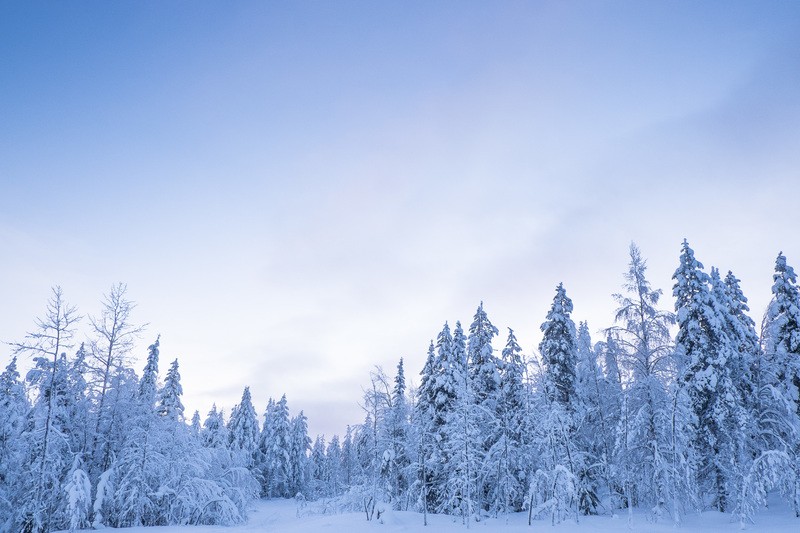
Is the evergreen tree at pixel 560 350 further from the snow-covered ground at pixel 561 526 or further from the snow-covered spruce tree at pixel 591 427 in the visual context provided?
the snow-covered ground at pixel 561 526

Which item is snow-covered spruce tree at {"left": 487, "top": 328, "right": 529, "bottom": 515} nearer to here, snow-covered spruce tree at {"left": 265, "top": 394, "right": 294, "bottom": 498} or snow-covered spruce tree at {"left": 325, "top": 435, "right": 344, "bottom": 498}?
snow-covered spruce tree at {"left": 265, "top": 394, "right": 294, "bottom": 498}

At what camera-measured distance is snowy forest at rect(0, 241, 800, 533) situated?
80.5 feet

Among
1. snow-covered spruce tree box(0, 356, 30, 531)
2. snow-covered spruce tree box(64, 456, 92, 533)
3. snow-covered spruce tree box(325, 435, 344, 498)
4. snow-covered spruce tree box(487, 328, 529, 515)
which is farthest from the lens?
snow-covered spruce tree box(325, 435, 344, 498)

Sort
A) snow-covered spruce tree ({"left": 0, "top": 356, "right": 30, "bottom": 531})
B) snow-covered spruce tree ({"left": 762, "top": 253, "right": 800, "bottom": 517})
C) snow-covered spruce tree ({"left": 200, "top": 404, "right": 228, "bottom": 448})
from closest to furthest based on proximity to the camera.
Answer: snow-covered spruce tree ({"left": 0, "top": 356, "right": 30, "bottom": 531})
snow-covered spruce tree ({"left": 762, "top": 253, "right": 800, "bottom": 517})
snow-covered spruce tree ({"left": 200, "top": 404, "right": 228, "bottom": 448})

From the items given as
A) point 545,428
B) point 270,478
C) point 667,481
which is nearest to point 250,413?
point 270,478

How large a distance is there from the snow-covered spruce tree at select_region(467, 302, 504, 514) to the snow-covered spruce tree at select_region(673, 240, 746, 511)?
1282cm

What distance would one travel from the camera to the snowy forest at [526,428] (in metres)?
24.5

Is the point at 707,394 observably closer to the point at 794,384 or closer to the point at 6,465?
the point at 794,384

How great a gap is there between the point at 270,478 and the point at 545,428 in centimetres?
5288

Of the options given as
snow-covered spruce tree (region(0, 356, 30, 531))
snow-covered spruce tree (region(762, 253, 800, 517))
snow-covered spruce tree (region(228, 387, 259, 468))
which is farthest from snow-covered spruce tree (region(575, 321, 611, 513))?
snow-covered spruce tree (region(228, 387, 259, 468))

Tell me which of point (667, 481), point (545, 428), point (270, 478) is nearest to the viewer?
point (667, 481)

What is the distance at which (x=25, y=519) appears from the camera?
2438 cm

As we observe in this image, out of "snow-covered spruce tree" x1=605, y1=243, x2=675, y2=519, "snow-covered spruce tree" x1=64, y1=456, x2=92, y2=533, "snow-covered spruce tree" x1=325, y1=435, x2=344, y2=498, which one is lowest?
"snow-covered spruce tree" x1=325, y1=435, x2=344, y2=498

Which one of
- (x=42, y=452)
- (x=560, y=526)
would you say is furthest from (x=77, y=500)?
(x=560, y=526)
